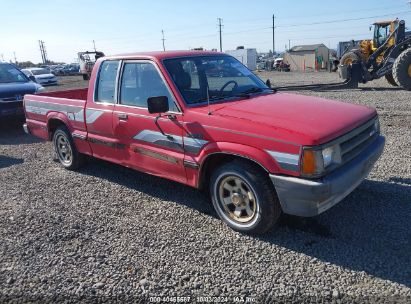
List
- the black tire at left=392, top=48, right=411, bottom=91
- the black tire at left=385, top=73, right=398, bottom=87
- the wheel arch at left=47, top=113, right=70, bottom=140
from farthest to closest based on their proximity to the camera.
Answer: the black tire at left=385, top=73, right=398, bottom=87, the black tire at left=392, top=48, right=411, bottom=91, the wheel arch at left=47, top=113, right=70, bottom=140

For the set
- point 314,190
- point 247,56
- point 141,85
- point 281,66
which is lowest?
point 281,66

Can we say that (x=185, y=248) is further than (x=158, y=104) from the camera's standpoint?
No

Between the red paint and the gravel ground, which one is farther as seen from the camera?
the red paint

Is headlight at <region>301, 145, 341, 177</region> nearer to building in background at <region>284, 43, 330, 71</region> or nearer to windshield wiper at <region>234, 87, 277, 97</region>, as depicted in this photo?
Result: windshield wiper at <region>234, 87, 277, 97</region>

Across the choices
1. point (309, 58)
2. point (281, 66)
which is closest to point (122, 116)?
point (281, 66)

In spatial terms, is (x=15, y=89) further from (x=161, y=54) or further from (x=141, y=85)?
(x=161, y=54)

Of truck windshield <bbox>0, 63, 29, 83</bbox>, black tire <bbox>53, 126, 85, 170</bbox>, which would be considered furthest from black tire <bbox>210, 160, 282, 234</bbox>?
truck windshield <bbox>0, 63, 29, 83</bbox>

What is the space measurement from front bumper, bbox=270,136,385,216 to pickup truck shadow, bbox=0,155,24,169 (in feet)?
18.1

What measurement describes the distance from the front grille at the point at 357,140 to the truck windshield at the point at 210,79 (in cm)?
135

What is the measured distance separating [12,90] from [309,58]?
35.3m

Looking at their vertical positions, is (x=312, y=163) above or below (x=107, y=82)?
below

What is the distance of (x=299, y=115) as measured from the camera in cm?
358

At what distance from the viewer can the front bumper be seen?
124 inches

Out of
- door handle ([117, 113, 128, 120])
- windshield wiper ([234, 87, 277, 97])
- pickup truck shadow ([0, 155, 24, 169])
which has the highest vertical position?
windshield wiper ([234, 87, 277, 97])
